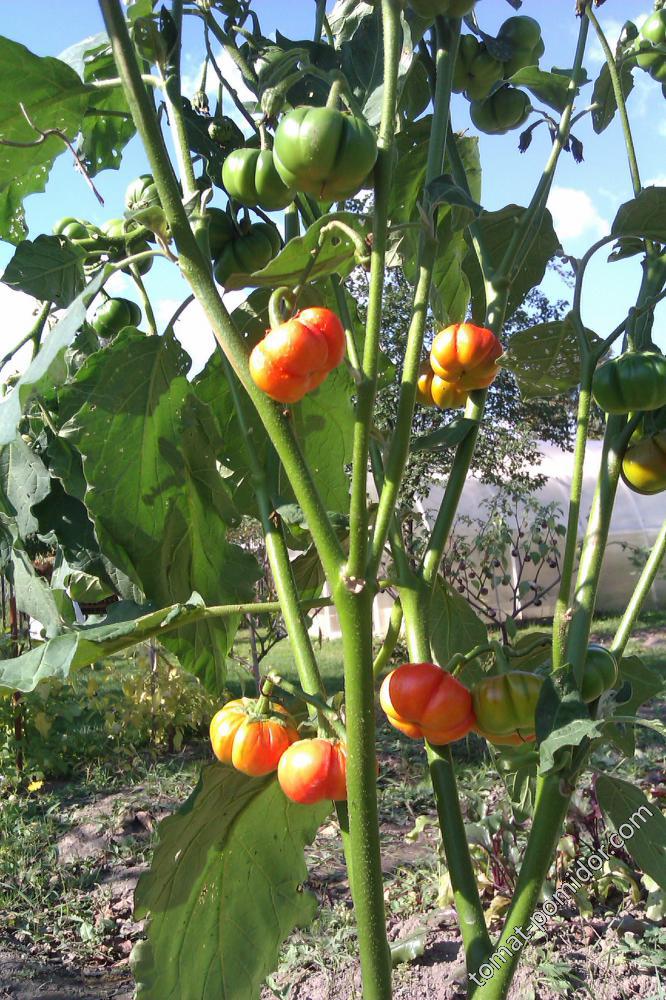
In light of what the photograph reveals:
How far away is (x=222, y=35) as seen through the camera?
903 millimetres

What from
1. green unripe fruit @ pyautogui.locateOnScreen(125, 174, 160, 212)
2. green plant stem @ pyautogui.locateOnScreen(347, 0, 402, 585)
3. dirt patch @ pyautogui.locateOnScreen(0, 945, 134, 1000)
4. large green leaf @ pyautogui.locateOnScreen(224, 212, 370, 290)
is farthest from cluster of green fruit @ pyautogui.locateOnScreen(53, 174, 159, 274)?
dirt patch @ pyautogui.locateOnScreen(0, 945, 134, 1000)

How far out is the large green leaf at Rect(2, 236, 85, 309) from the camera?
0.92m

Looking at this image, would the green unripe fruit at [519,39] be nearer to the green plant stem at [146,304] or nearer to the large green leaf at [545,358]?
the large green leaf at [545,358]

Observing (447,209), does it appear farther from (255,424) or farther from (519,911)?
(519,911)

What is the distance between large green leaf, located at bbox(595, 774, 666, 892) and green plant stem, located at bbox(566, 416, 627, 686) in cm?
18

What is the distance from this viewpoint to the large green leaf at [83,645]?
732 millimetres

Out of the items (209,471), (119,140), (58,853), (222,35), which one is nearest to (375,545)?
(209,471)

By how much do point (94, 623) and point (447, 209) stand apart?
0.58m

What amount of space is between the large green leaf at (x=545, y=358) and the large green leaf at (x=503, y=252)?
0.17 ft

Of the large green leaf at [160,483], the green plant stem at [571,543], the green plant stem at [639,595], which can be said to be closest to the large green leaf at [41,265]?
the large green leaf at [160,483]

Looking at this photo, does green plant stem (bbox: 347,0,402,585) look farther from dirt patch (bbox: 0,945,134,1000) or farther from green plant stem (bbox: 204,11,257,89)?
dirt patch (bbox: 0,945,134,1000)

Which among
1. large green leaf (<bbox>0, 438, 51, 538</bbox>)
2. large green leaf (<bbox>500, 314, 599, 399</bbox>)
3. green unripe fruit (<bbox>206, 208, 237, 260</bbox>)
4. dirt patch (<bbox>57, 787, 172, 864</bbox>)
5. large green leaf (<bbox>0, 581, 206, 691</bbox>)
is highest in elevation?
green unripe fruit (<bbox>206, 208, 237, 260</bbox>)

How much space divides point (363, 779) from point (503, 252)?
0.70 m

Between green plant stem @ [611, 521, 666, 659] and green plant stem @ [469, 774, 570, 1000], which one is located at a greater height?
Answer: green plant stem @ [611, 521, 666, 659]
